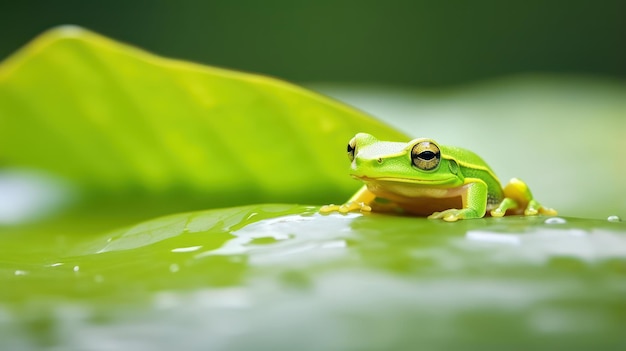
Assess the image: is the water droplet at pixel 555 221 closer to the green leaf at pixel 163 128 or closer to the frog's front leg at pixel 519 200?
the green leaf at pixel 163 128

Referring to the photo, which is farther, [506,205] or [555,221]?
[506,205]

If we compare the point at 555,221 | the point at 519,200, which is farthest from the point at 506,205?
the point at 555,221

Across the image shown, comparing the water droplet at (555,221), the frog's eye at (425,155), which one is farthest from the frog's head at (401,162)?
the water droplet at (555,221)

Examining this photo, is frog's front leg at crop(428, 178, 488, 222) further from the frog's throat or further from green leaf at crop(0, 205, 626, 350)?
green leaf at crop(0, 205, 626, 350)

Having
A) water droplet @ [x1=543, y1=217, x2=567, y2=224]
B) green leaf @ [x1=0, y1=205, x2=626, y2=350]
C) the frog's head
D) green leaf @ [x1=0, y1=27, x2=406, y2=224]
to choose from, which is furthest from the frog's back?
green leaf @ [x1=0, y1=205, x2=626, y2=350]

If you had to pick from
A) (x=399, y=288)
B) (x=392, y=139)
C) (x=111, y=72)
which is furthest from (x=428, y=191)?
(x=399, y=288)

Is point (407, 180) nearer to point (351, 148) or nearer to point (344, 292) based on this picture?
point (351, 148)
